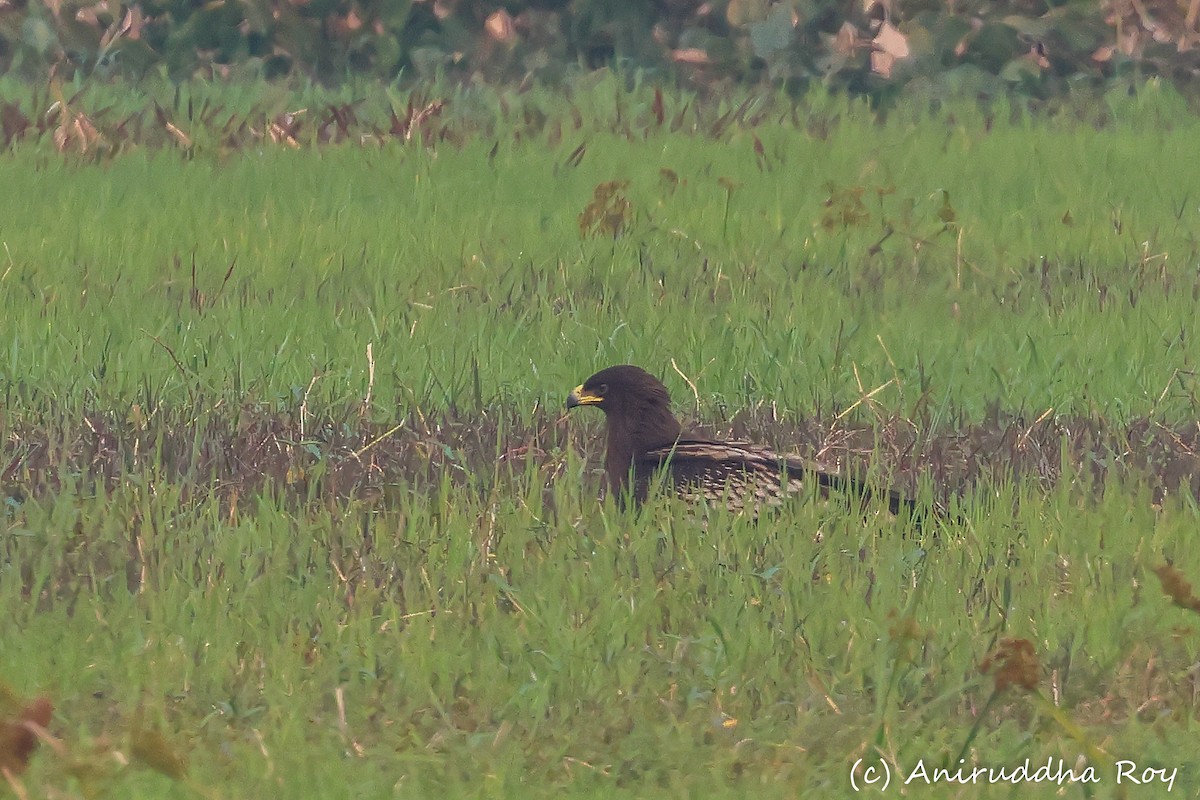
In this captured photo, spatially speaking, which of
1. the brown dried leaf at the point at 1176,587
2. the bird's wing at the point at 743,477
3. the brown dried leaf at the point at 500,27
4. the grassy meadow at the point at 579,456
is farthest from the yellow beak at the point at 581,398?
the brown dried leaf at the point at 500,27

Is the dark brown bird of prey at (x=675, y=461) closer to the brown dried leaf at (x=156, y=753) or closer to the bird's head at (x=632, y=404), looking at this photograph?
the bird's head at (x=632, y=404)

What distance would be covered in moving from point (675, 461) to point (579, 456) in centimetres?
65

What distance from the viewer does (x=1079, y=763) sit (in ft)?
13.8

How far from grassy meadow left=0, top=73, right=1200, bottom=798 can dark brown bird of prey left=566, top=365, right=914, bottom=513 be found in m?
0.12

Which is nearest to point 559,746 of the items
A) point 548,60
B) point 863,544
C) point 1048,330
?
point 863,544

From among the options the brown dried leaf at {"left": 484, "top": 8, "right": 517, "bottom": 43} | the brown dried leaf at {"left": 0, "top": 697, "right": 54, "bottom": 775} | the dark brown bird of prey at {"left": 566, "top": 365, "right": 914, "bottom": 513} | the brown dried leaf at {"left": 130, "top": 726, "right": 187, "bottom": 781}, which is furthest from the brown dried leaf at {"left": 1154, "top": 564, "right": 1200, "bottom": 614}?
the brown dried leaf at {"left": 484, "top": 8, "right": 517, "bottom": 43}

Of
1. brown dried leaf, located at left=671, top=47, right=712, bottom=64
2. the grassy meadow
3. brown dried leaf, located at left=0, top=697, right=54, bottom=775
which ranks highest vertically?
brown dried leaf, located at left=0, top=697, right=54, bottom=775

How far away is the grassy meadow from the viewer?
4406 mm

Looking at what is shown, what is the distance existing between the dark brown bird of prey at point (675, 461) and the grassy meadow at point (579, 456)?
0.12 m

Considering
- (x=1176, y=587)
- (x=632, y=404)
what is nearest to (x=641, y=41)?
(x=632, y=404)

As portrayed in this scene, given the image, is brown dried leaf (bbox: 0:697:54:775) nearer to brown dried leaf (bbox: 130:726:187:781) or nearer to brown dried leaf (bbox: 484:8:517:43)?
brown dried leaf (bbox: 130:726:187:781)

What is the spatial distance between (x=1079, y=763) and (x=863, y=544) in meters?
1.25

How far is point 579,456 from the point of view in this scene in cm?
667

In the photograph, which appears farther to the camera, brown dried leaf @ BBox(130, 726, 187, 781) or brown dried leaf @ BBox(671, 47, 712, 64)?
brown dried leaf @ BBox(671, 47, 712, 64)
